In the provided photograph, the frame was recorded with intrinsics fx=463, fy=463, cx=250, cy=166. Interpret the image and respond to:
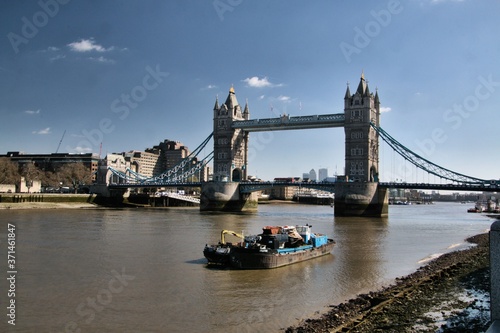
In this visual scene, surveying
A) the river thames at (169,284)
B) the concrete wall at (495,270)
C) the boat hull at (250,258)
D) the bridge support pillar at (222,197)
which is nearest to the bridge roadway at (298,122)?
the bridge support pillar at (222,197)

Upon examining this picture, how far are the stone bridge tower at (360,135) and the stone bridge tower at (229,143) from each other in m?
22.6

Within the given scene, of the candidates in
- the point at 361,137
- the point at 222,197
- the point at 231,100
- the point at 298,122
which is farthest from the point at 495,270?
the point at 231,100

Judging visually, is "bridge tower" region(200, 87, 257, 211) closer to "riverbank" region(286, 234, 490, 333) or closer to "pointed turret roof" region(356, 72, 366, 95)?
"pointed turret roof" region(356, 72, 366, 95)

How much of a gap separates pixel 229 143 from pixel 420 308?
71975mm

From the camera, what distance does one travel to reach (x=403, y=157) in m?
69.1

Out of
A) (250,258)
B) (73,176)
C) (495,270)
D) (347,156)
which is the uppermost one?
(347,156)

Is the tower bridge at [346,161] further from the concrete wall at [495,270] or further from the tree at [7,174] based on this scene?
the concrete wall at [495,270]

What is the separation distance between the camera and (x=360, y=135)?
69.6 metres

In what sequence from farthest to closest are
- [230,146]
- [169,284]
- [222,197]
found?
[230,146] < [222,197] < [169,284]

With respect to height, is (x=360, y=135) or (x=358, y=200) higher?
(x=360, y=135)

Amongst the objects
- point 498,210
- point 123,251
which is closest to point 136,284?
point 123,251

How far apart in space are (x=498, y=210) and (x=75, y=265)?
9169 cm

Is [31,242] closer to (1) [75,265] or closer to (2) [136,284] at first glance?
(1) [75,265]

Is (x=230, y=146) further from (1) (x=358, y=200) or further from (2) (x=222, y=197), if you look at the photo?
(1) (x=358, y=200)
